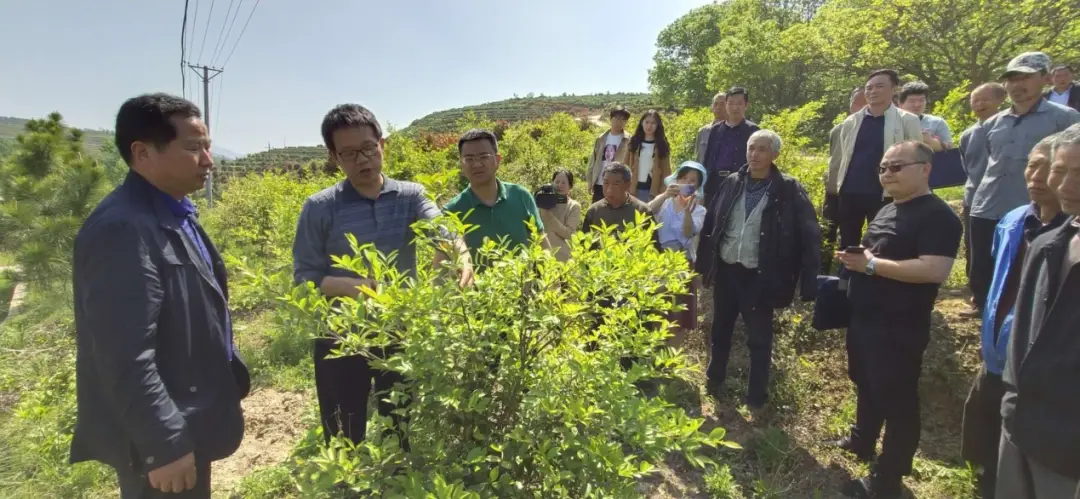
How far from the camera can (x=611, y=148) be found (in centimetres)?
546

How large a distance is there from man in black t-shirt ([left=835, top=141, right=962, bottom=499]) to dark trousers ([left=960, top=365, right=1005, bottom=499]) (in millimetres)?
256

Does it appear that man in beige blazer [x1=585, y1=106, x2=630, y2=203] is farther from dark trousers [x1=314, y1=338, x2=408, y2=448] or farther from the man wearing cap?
dark trousers [x1=314, y1=338, x2=408, y2=448]

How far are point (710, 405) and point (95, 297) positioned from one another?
349 cm

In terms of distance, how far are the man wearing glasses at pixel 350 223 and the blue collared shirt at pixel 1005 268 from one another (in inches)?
90.9

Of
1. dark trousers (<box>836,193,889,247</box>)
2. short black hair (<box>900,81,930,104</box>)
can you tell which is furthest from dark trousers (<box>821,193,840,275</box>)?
short black hair (<box>900,81,930,104</box>)

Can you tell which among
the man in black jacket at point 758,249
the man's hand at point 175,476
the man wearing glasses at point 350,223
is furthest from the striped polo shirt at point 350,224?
the man in black jacket at point 758,249

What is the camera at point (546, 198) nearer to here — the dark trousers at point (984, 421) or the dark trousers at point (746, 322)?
the dark trousers at point (746, 322)

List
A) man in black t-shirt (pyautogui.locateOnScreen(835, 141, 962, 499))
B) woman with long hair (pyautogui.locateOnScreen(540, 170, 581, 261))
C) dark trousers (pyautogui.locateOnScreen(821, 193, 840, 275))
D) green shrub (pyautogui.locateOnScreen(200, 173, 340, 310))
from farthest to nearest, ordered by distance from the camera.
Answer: green shrub (pyautogui.locateOnScreen(200, 173, 340, 310)) → dark trousers (pyautogui.locateOnScreen(821, 193, 840, 275)) → woman with long hair (pyautogui.locateOnScreen(540, 170, 581, 261)) → man in black t-shirt (pyautogui.locateOnScreen(835, 141, 962, 499))

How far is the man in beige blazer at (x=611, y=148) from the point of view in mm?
5324

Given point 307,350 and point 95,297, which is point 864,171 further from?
point 307,350

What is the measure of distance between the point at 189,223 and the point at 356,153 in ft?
2.14

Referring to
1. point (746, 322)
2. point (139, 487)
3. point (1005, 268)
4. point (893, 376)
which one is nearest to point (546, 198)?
point (746, 322)

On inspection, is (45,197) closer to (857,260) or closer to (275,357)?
(275,357)

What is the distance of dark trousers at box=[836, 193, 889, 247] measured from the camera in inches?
150
